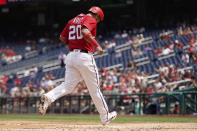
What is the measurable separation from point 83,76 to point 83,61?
27 centimetres

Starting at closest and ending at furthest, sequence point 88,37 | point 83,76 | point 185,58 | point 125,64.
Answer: point 88,37 → point 83,76 → point 185,58 → point 125,64

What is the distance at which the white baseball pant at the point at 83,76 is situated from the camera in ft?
22.0

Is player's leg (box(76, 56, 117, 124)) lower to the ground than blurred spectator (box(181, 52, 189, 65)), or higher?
lower

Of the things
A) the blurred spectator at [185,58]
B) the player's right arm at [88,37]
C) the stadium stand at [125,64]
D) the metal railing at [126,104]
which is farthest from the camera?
the blurred spectator at [185,58]

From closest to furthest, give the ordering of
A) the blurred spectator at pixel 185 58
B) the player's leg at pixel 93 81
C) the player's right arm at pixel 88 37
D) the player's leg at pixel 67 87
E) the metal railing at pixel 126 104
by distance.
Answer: the player's right arm at pixel 88 37 → the player's leg at pixel 93 81 → the player's leg at pixel 67 87 → the metal railing at pixel 126 104 → the blurred spectator at pixel 185 58

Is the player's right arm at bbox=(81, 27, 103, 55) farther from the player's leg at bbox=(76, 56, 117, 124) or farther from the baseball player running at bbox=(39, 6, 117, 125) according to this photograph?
the player's leg at bbox=(76, 56, 117, 124)

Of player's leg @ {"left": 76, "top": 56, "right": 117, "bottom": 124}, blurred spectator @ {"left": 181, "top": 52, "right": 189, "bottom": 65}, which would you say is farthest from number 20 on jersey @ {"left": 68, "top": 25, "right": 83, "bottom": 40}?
blurred spectator @ {"left": 181, "top": 52, "right": 189, "bottom": 65}

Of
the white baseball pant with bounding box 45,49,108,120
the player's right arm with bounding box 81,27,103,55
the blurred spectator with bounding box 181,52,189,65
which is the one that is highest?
the blurred spectator with bounding box 181,52,189,65

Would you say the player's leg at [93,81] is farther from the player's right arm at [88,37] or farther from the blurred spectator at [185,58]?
the blurred spectator at [185,58]

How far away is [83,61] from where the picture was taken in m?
6.70

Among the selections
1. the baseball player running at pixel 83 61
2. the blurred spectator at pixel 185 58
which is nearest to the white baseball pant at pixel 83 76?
the baseball player running at pixel 83 61

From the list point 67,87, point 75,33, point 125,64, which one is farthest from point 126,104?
point 75,33

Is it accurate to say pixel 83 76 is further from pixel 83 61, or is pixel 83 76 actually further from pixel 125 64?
pixel 125 64

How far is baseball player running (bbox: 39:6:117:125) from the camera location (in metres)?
6.70
